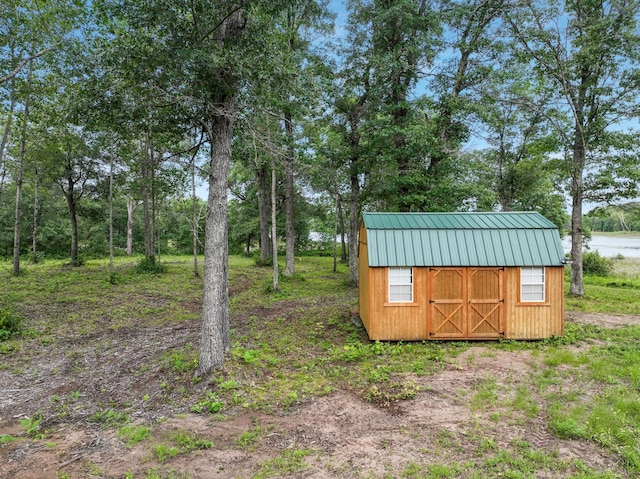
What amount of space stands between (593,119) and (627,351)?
29.9ft

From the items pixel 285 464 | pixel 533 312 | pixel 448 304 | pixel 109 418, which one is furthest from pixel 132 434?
pixel 533 312

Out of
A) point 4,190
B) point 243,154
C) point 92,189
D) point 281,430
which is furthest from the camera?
point 4,190

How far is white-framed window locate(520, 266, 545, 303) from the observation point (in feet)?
27.2

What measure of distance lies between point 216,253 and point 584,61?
1375 centimetres

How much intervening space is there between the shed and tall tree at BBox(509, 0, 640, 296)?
6188 millimetres

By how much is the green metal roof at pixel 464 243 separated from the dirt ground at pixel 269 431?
264 cm

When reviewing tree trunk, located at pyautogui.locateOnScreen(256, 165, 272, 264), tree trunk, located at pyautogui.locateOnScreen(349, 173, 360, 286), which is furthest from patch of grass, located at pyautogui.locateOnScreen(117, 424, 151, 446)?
tree trunk, located at pyautogui.locateOnScreen(256, 165, 272, 264)

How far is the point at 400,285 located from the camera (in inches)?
327

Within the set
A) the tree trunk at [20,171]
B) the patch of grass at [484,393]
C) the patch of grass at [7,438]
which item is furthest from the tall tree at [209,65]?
the tree trunk at [20,171]

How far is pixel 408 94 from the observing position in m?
13.3

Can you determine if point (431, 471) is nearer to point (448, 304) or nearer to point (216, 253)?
point (216, 253)

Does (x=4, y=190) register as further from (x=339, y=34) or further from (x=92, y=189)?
(x=339, y=34)

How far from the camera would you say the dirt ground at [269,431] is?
3.82 meters

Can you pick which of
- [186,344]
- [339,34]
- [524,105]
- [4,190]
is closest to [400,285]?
[186,344]
